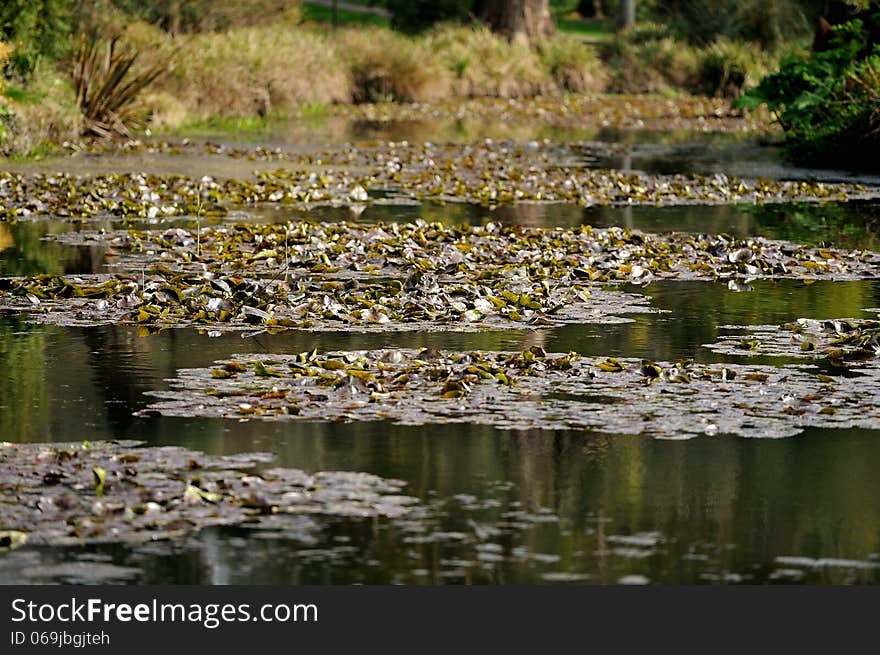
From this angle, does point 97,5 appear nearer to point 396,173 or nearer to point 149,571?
point 396,173

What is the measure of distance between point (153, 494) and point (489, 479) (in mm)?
1355

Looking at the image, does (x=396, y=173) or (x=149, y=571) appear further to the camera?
(x=396, y=173)

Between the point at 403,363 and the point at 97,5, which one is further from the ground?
the point at 97,5

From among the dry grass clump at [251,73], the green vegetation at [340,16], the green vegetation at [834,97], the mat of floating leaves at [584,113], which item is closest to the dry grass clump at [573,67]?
the mat of floating leaves at [584,113]

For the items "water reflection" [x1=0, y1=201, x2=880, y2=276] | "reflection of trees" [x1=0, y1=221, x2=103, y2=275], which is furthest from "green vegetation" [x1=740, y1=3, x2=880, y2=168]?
"reflection of trees" [x1=0, y1=221, x2=103, y2=275]

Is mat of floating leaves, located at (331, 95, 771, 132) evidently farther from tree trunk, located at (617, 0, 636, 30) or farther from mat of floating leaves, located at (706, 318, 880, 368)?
mat of floating leaves, located at (706, 318, 880, 368)

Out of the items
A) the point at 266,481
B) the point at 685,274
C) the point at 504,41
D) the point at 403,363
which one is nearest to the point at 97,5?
the point at 504,41

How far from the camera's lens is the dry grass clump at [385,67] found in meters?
42.2

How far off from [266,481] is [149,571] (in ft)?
3.65

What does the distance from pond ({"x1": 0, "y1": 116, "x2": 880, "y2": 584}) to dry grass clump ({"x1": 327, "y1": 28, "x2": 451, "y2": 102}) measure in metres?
31.5

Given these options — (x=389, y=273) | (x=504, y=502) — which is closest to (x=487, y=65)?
(x=389, y=273)

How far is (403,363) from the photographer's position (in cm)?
916

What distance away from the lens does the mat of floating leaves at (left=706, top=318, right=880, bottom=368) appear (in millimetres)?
9625

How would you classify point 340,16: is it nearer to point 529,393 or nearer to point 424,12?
point 424,12
